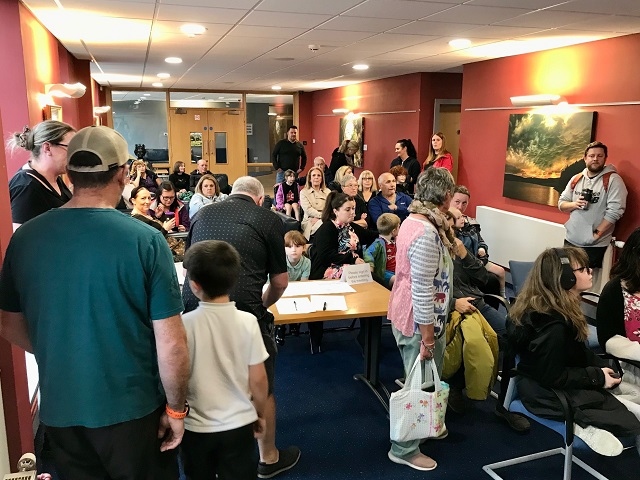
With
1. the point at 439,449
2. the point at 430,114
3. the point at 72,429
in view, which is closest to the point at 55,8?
the point at 72,429

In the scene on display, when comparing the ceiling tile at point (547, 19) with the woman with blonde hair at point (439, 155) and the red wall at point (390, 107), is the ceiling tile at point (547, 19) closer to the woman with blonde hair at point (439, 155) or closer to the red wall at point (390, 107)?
the woman with blonde hair at point (439, 155)

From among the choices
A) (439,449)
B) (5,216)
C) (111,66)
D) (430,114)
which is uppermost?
(111,66)

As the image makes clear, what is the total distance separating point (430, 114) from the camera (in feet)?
27.2

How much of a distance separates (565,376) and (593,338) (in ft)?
3.87

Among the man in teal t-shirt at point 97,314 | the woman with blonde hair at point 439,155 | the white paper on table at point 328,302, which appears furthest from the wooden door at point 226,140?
the man in teal t-shirt at point 97,314

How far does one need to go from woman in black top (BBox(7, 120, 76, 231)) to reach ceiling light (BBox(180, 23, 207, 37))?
2340 millimetres

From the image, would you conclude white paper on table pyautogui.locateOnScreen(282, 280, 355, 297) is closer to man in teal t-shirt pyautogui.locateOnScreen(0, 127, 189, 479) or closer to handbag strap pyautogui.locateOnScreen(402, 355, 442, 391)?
handbag strap pyautogui.locateOnScreen(402, 355, 442, 391)

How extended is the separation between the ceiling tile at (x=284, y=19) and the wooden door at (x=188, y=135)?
32.7 ft

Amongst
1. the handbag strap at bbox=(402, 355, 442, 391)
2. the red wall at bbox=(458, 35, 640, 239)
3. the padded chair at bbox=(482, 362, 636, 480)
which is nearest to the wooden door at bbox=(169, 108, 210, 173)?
the red wall at bbox=(458, 35, 640, 239)

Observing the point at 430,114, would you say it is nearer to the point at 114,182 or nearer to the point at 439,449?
the point at 439,449

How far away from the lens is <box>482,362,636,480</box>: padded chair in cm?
224

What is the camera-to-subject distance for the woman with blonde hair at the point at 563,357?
2246 mm

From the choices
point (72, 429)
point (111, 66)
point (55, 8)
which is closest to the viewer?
point (72, 429)

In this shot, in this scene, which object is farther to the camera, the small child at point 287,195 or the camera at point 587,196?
the small child at point 287,195
